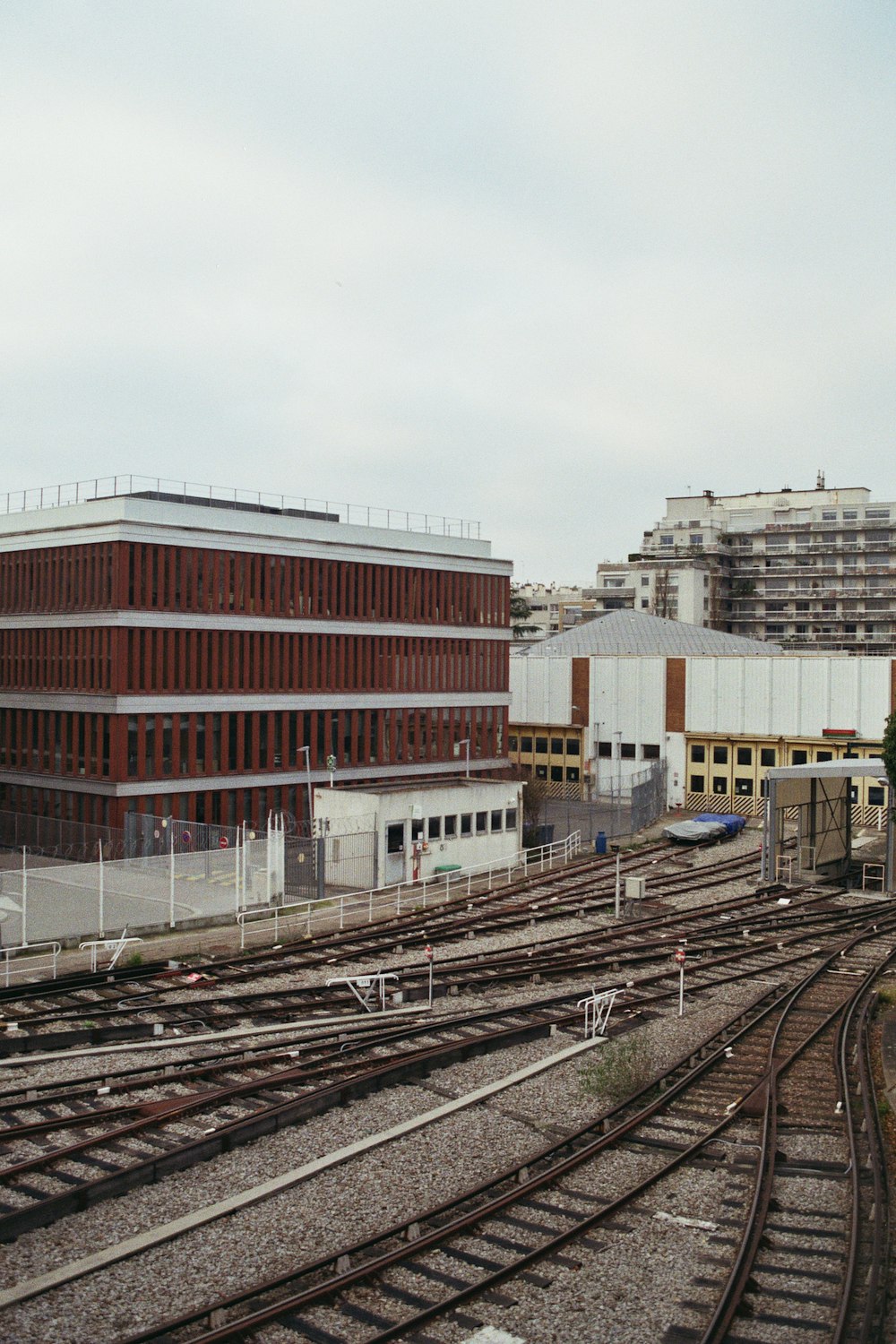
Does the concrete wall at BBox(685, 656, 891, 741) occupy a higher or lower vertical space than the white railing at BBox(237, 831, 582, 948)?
higher

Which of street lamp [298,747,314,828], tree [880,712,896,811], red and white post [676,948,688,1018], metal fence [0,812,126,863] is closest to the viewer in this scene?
red and white post [676,948,688,1018]

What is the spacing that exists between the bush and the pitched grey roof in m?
59.1

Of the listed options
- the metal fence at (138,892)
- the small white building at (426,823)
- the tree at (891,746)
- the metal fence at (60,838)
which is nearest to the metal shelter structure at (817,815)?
the tree at (891,746)

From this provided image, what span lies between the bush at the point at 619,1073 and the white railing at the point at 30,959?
435 inches

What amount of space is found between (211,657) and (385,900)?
45.5ft

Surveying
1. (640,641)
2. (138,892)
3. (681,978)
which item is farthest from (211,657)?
(640,641)

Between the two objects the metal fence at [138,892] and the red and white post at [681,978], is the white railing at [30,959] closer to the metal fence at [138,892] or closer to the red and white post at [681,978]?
the metal fence at [138,892]

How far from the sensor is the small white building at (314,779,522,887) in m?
37.3

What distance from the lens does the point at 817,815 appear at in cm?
4297

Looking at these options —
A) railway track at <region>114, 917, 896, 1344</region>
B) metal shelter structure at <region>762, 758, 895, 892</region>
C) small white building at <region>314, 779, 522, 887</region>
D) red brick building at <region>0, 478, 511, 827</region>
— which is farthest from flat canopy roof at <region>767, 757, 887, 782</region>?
railway track at <region>114, 917, 896, 1344</region>

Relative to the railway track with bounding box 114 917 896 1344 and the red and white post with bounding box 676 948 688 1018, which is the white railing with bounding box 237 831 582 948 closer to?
the red and white post with bounding box 676 948 688 1018

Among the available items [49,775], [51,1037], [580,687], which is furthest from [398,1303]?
[580,687]

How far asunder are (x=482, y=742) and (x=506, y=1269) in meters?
44.9

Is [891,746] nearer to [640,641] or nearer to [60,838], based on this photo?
[60,838]
